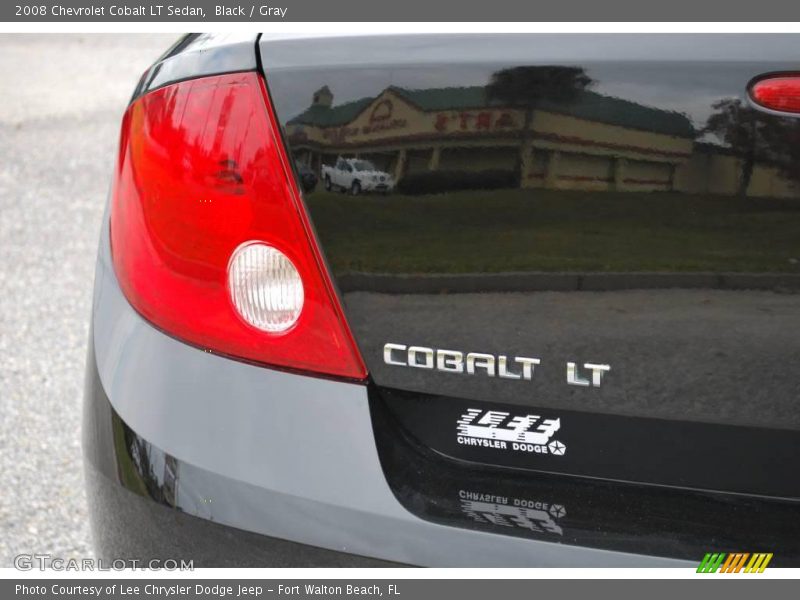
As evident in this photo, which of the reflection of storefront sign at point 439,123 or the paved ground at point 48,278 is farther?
the paved ground at point 48,278

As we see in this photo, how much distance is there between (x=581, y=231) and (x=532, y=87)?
0.19 metres

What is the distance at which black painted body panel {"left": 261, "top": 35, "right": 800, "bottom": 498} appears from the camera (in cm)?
113

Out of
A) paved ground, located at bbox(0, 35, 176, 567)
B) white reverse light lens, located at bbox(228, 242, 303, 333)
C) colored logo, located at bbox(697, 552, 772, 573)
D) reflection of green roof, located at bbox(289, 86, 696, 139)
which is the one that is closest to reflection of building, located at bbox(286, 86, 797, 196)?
reflection of green roof, located at bbox(289, 86, 696, 139)

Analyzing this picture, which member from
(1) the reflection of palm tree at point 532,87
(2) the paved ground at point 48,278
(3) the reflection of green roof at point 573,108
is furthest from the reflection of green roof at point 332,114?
(2) the paved ground at point 48,278

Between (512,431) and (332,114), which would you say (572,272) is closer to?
(512,431)

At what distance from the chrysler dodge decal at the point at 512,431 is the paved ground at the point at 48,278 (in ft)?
5.47

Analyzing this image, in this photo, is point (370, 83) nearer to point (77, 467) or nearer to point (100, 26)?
point (100, 26)

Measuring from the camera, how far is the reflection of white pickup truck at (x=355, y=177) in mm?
1234

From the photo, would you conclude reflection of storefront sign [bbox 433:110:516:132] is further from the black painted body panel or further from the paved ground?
the paved ground

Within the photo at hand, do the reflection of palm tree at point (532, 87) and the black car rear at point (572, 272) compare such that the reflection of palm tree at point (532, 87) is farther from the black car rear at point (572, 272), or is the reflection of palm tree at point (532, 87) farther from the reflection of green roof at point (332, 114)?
the reflection of green roof at point (332, 114)

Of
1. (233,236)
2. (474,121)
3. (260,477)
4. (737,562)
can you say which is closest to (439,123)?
(474,121)

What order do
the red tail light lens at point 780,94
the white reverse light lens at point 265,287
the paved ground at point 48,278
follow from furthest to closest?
the paved ground at point 48,278
the white reverse light lens at point 265,287
the red tail light lens at point 780,94
